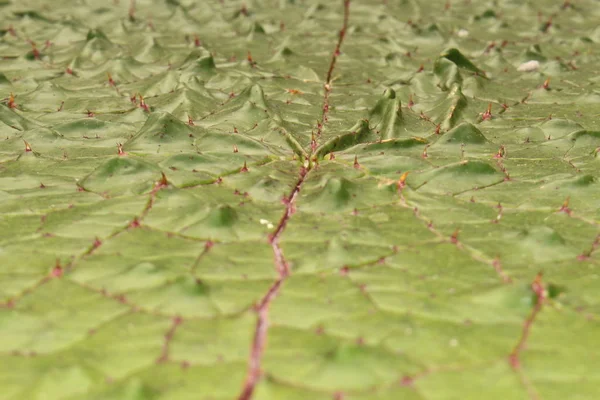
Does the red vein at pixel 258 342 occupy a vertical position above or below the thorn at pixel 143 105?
above

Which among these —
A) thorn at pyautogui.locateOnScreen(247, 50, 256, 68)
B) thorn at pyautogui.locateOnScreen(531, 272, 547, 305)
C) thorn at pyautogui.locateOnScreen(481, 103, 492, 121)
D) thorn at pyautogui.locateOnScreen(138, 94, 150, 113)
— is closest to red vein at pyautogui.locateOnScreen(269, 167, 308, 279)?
thorn at pyautogui.locateOnScreen(531, 272, 547, 305)

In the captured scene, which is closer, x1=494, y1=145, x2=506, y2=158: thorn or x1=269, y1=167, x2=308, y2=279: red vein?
x1=269, y1=167, x2=308, y2=279: red vein

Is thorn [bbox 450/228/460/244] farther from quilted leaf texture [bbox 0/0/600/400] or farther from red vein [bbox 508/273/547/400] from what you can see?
red vein [bbox 508/273/547/400]

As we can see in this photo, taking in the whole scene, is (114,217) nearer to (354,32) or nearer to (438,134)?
(438,134)

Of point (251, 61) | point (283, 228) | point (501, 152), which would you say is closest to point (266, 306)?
point (283, 228)

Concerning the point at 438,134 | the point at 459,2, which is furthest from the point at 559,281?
the point at 459,2

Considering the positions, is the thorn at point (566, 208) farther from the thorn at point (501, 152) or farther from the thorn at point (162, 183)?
the thorn at point (162, 183)

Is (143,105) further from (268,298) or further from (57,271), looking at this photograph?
(268,298)

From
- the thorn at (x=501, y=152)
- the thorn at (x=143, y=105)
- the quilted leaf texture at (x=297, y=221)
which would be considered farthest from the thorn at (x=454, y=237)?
the thorn at (x=143, y=105)

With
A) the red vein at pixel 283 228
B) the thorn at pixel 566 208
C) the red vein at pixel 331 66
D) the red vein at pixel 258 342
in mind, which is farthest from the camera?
the red vein at pixel 331 66
